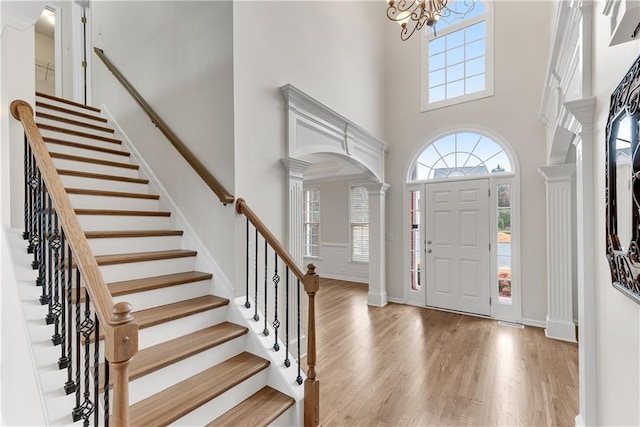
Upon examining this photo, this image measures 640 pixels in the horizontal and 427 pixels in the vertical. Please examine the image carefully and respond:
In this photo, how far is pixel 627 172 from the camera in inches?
44.1

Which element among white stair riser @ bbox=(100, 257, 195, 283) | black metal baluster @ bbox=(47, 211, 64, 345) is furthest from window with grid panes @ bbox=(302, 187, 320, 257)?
black metal baluster @ bbox=(47, 211, 64, 345)

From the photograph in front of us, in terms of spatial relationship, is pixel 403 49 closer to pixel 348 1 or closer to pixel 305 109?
pixel 348 1

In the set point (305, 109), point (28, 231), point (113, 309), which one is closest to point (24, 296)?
point (28, 231)

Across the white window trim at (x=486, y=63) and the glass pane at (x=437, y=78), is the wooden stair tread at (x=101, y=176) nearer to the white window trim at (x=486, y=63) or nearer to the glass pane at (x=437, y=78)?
the white window trim at (x=486, y=63)

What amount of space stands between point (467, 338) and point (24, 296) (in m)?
4.05

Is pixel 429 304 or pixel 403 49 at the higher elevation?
pixel 403 49

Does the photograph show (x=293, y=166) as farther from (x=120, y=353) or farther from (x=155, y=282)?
(x=120, y=353)

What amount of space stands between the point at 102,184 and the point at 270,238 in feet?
6.16

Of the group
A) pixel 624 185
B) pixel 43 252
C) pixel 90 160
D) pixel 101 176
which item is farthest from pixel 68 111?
pixel 624 185

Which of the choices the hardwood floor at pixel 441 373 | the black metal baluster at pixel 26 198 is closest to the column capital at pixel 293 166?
the black metal baluster at pixel 26 198

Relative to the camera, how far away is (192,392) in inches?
Answer: 68.8

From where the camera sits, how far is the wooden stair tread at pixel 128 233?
2.27 m

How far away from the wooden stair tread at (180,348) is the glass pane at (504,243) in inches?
148

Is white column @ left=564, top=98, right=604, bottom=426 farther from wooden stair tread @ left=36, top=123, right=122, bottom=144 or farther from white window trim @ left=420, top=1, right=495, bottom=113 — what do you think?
wooden stair tread @ left=36, top=123, right=122, bottom=144
